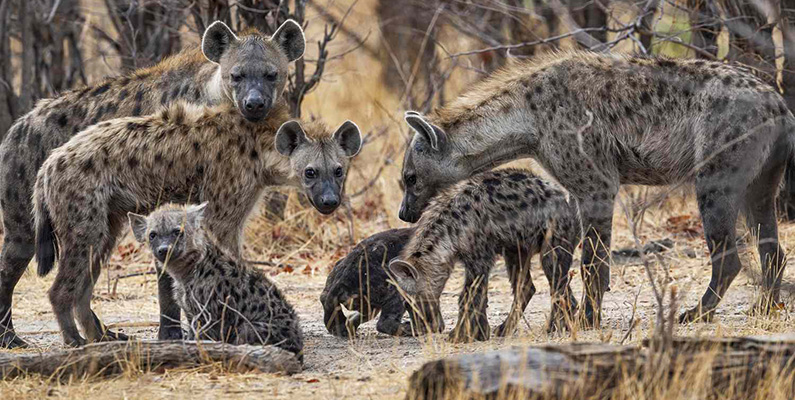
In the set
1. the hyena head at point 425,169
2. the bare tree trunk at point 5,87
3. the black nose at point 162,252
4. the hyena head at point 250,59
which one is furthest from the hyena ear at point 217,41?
the bare tree trunk at point 5,87

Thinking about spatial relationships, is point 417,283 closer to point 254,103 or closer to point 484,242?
point 484,242

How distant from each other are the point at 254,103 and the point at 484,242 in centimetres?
138

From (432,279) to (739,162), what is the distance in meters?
1.56

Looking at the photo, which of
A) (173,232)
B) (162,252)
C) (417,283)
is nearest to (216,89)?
(173,232)

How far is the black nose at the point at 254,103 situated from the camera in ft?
18.1

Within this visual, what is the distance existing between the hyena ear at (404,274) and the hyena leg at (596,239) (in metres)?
0.87

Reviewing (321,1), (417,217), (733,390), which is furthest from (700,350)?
(321,1)

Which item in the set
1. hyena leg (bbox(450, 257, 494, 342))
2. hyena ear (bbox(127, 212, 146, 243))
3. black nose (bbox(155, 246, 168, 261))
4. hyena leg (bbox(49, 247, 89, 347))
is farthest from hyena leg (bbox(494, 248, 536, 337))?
hyena leg (bbox(49, 247, 89, 347))

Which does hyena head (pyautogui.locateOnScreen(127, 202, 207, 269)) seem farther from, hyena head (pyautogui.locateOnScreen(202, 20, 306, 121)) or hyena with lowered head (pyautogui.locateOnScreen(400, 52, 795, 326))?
hyena with lowered head (pyautogui.locateOnScreen(400, 52, 795, 326))

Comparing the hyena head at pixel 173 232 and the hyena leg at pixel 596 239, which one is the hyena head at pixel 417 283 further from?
the hyena head at pixel 173 232

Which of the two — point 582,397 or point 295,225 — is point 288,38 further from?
point 582,397

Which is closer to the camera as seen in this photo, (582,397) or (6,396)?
(582,397)

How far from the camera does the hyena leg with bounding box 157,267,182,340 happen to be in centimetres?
530

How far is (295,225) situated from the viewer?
8406 millimetres
